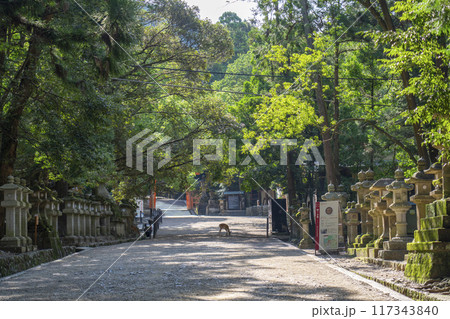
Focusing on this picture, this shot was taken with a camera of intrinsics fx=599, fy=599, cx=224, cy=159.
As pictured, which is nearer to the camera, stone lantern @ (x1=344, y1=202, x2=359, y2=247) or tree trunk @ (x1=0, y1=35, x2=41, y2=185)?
tree trunk @ (x1=0, y1=35, x2=41, y2=185)

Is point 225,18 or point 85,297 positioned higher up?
point 225,18

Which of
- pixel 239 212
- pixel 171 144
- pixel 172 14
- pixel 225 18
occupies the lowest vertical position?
pixel 239 212

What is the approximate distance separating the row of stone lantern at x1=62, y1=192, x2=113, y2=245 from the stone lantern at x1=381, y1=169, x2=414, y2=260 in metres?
11.9

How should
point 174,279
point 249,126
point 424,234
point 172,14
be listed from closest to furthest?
point 424,234
point 174,279
point 172,14
point 249,126

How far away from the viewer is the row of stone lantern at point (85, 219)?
2089 centimetres

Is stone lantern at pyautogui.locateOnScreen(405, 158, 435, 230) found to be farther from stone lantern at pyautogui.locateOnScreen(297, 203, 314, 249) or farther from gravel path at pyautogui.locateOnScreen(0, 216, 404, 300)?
stone lantern at pyautogui.locateOnScreen(297, 203, 314, 249)

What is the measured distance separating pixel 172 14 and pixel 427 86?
1982 cm

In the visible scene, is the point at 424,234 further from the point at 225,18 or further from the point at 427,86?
the point at 225,18

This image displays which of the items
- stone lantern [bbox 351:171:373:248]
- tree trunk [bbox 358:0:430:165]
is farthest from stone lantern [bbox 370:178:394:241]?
tree trunk [bbox 358:0:430:165]

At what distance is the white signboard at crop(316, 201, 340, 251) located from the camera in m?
17.2

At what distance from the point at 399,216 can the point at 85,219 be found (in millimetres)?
14012

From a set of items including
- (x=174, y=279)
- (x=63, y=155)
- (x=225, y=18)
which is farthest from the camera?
(x=225, y=18)

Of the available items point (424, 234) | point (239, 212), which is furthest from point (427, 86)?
point (239, 212)

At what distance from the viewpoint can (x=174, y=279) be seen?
34.4 feet
